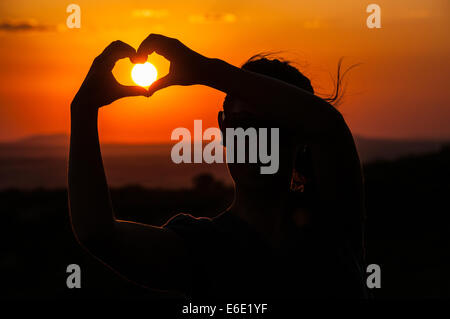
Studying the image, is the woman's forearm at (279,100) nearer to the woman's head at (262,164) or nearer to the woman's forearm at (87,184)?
the woman's head at (262,164)

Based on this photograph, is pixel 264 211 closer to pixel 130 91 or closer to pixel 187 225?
pixel 187 225

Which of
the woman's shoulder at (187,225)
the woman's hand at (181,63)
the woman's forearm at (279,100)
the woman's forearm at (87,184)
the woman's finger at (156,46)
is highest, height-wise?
the woman's finger at (156,46)

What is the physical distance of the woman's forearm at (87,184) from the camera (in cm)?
149

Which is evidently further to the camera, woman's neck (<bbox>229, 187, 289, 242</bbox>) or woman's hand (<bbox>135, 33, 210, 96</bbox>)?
woman's neck (<bbox>229, 187, 289, 242</bbox>)

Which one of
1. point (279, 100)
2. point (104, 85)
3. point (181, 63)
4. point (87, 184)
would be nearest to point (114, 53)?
point (104, 85)

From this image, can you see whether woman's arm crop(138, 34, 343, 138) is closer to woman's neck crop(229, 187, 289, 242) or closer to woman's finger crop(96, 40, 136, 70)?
woman's finger crop(96, 40, 136, 70)

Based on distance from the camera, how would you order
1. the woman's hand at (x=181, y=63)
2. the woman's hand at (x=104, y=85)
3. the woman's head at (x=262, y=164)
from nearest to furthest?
the woman's hand at (x=181, y=63), the woman's hand at (x=104, y=85), the woman's head at (x=262, y=164)

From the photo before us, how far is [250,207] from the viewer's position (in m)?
1.83

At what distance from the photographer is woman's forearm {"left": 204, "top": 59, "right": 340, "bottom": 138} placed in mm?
1434

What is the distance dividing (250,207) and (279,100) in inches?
20.0

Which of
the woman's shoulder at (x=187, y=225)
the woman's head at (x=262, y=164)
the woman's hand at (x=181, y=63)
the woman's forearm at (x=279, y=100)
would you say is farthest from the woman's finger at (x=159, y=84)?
the woman's shoulder at (x=187, y=225)

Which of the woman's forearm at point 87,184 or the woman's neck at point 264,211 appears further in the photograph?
the woman's neck at point 264,211

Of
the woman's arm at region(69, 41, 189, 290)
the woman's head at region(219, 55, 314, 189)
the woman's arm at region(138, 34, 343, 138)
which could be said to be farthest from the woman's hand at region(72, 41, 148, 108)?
the woman's head at region(219, 55, 314, 189)

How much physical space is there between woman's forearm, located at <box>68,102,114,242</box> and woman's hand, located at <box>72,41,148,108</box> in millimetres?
44
